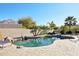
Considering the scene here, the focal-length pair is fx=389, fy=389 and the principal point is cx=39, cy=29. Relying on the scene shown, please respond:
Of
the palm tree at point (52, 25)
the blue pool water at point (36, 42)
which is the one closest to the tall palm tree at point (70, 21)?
the palm tree at point (52, 25)

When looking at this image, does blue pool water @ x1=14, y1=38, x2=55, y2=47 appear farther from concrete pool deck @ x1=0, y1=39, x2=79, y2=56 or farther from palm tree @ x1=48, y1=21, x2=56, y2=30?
palm tree @ x1=48, y1=21, x2=56, y2=30

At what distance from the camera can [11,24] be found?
813 centimetres

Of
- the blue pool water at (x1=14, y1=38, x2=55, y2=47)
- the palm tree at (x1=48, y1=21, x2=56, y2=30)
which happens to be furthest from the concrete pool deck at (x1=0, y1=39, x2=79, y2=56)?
the palm tree at (x1=48, y1=21, x2=56, y2=30)

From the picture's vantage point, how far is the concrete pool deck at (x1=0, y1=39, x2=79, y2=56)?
8.00 meters

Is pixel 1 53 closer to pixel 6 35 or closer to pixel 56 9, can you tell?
pixel 6 35

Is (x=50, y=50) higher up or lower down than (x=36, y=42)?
lower down

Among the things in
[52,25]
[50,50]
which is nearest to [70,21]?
[52,25]

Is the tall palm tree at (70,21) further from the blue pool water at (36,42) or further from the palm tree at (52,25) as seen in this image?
the blue pool water at (36,42)

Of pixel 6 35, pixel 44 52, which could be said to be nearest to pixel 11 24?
pixel 6 35

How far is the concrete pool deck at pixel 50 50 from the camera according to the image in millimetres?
7996

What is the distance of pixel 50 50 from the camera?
804 cm

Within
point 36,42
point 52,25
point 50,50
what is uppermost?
point 52,25

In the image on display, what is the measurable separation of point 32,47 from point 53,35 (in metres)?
0.51

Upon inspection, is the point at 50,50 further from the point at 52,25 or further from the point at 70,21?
the point at 70,21
